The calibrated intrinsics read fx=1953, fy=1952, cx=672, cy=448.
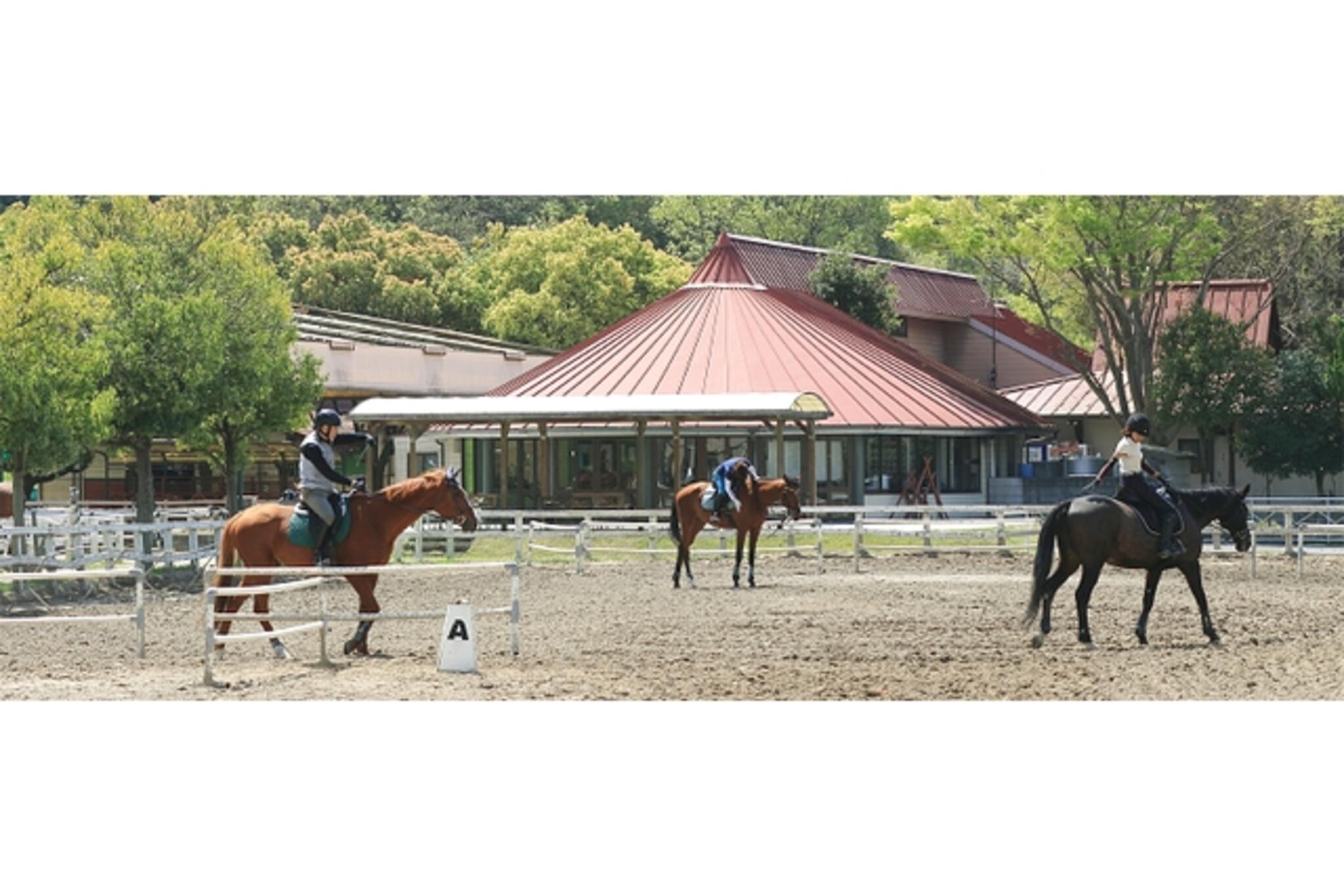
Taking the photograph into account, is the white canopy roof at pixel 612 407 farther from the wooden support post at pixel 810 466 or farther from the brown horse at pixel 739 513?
the brown horse at pixel 739 513

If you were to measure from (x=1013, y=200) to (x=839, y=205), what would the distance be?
16333mm

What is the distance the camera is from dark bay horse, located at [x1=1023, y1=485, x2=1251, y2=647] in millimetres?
18156

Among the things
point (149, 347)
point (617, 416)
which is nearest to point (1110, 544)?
point (617, 416)

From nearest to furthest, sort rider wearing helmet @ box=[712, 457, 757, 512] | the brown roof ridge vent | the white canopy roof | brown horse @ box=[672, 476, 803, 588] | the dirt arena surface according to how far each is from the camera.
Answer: the dirt arena surface
rider wearing helmet @ box=[712, 457, 757, 512]
brown horse @ box=[672, 476, 803, 588]
the white canopy roof
the brown roof ridge vent

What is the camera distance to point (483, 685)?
16062 millimetres

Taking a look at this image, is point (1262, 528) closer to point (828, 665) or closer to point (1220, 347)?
point (1220, 347)

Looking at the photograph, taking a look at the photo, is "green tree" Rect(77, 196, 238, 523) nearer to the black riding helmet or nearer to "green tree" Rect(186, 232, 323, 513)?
"green tree" Rect(186, 232, 323, 513)

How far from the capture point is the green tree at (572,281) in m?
51.8

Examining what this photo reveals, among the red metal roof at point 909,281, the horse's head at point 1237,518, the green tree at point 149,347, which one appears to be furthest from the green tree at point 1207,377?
the green tree at point 149,347

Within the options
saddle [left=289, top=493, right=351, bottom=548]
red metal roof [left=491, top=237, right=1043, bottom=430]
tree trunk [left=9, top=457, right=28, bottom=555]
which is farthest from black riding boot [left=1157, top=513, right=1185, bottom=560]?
red metal roof [left=491, top=237, right=1043, bottom=430]

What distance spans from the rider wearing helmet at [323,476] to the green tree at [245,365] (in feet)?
51.2

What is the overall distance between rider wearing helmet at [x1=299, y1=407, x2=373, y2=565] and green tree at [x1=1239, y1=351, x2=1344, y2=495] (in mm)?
15887

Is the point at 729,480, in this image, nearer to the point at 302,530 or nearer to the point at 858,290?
the point at 302,530
